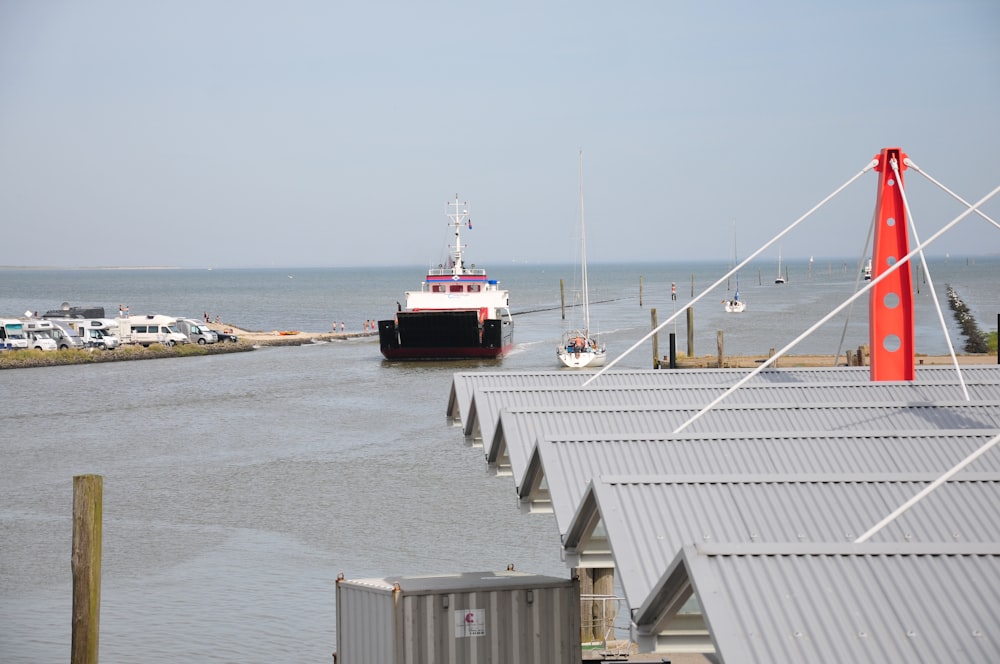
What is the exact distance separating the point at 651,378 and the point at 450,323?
4263 centimetres

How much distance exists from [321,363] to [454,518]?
4445 cm

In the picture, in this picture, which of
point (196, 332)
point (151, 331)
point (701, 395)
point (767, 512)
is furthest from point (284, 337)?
point (767, 512)

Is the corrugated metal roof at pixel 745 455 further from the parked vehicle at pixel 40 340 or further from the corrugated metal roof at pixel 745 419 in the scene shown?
the parked vehicle at pixel 40 340

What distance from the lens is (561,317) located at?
390ft

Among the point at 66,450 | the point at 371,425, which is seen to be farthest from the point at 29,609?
the point at 371,425

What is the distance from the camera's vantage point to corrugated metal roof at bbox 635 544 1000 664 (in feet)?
23.0

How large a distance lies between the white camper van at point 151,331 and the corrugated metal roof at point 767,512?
228 feet

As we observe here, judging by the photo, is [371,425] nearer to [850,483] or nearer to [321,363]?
[321,363]

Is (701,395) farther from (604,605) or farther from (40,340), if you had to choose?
(40,340)

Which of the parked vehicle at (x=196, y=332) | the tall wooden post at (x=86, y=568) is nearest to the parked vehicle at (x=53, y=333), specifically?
the parked vehicle at (x=196, y=332)

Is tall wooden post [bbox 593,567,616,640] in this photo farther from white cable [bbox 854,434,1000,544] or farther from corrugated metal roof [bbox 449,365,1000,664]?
white cable [bbox 854,434,1000,544]

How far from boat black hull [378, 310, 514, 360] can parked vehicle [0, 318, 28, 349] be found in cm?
2143

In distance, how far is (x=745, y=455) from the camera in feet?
A: 45.4

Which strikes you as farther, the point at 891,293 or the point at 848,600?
the point at 891,293
